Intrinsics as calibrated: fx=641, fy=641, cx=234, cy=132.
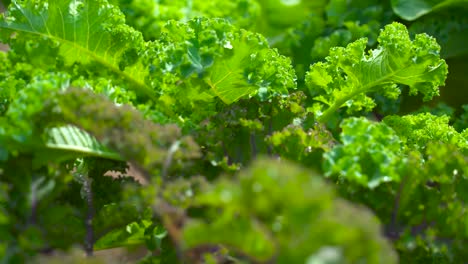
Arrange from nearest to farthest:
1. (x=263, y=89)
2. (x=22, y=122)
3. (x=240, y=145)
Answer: (x=22, y=122)
(x=240, y=145)
(x=263, y=89)

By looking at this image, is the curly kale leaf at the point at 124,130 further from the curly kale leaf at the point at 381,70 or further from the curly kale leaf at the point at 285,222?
the curly kale leaf at the point at 381,70

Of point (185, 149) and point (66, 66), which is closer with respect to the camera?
point (185, 149)

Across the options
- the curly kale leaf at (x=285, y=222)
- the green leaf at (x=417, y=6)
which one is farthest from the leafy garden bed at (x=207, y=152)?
the green leaf at (x=417, y=6)

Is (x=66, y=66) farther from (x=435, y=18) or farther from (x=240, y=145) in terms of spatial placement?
(x=435, y=18)

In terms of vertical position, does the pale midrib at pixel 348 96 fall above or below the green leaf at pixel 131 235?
above

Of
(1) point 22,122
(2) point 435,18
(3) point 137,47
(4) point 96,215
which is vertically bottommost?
(4) point 96,215

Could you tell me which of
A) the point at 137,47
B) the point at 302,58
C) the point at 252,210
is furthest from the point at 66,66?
the point at 302,58

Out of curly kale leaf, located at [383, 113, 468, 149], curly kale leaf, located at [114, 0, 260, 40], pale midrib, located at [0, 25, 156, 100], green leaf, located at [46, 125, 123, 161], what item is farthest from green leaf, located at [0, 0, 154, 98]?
curly kale leaf, located at [114, 0, 260, 40]

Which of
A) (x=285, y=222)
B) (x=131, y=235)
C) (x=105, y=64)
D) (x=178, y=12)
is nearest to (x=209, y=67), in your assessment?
(x=105, y=64)
